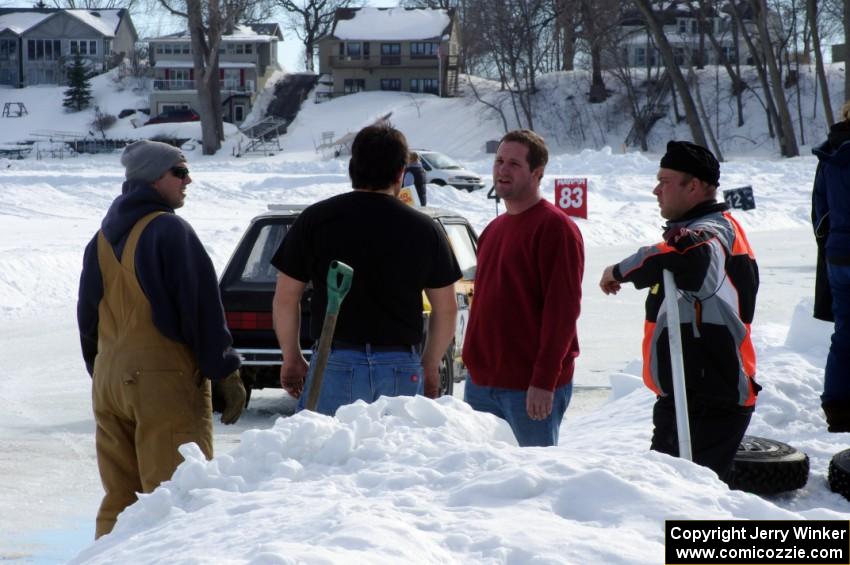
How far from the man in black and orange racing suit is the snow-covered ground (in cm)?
35

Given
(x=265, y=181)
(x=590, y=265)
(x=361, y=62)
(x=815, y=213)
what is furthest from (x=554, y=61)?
(x=815, y=213)

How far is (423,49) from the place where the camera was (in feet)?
276

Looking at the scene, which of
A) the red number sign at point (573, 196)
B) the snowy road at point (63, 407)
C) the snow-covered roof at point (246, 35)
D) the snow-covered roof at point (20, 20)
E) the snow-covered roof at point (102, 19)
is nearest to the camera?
the snowy road at point (63, 407)

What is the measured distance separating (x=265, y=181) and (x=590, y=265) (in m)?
18.1

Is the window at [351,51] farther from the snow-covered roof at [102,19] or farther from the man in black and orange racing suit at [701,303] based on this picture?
the man in black and orange racing suit at [701,303]

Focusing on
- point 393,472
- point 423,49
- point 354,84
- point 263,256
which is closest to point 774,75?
point 263,256

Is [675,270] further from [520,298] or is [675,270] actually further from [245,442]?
[245,442]

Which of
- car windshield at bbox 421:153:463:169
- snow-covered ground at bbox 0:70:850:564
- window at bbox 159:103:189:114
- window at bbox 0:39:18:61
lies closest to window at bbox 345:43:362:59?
window at bbox 159:103:189:114

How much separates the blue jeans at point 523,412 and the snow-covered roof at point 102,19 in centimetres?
9664

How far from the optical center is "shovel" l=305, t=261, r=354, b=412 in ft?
14.5

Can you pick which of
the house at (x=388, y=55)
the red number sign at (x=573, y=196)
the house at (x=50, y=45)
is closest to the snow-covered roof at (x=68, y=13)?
the house at (x=50, y=45)

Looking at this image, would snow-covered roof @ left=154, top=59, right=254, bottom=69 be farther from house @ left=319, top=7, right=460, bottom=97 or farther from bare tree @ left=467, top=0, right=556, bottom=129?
bare tree @ left=467, top=0, right=556, bottom=129

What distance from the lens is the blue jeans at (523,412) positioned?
4.97 m

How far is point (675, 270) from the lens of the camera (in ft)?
14.1
